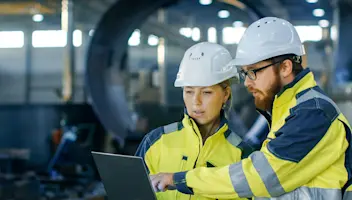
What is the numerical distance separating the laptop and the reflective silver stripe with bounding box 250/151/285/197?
12.8 inches

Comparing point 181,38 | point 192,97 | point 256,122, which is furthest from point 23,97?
point 192,97

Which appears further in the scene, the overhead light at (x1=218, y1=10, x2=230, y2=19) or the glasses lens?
the overhead light at (x1=218, y1=10, x2=230, y2=19)

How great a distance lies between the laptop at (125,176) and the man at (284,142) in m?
0.08

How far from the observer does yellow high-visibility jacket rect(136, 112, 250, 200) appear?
249 cm

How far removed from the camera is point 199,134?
251 centimetres

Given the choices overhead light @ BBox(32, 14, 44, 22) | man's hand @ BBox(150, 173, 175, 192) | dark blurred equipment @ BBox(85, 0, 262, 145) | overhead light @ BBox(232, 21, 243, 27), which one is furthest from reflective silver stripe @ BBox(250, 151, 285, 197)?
overhead light @ BBox(32, 14, 44, 22)

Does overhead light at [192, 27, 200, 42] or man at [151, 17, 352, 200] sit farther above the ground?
overhead light at [192, 27, 200, 42]

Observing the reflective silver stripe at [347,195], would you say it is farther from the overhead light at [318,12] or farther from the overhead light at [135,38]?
the overhead light at [135,38]

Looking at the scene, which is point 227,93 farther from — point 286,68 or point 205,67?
point 286,68

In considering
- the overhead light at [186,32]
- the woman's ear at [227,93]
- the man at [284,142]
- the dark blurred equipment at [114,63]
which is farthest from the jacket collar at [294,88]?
the dark blurred equipment at [114,63]

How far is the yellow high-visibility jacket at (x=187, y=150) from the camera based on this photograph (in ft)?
8.18

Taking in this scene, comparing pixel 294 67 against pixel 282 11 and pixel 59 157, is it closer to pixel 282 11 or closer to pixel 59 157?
pixel 282 11

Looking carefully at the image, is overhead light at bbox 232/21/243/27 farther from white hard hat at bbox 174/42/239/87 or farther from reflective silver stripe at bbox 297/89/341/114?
reflective silver stripe at bbox 297/89/341/114

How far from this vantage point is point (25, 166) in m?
8.89
